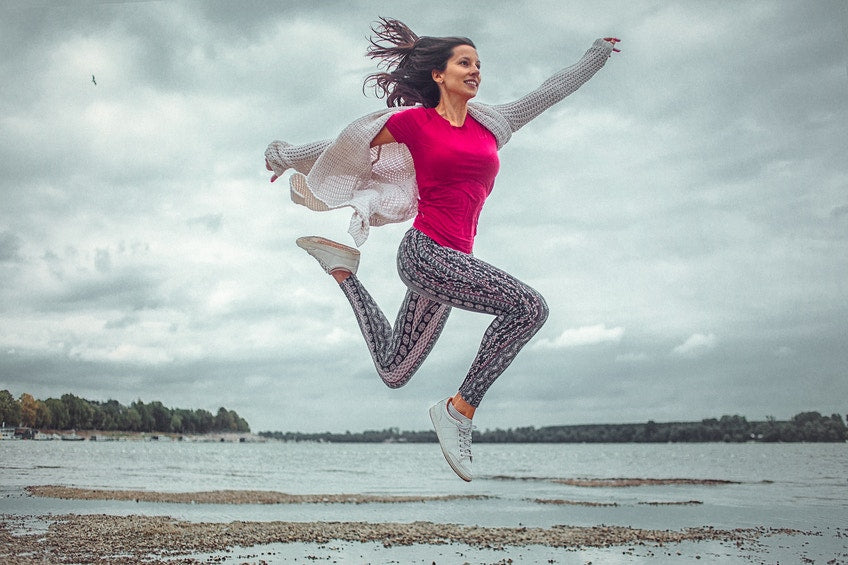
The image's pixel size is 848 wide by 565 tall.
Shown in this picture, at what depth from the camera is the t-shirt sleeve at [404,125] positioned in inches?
152

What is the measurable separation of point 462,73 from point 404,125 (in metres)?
0.39

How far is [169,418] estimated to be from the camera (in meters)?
53.7

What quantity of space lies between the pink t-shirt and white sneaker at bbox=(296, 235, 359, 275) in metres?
0.41

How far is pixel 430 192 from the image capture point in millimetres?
3861

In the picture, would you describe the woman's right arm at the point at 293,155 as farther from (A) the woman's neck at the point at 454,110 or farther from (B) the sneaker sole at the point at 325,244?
(A) the woman's neck at the point at 454,110

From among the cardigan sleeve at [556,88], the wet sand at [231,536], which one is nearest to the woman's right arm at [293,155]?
the cardigan sleeve at [556,88]

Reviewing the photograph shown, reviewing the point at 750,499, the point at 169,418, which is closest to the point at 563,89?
the point at 750,499

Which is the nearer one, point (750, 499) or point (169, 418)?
point (750, 499)

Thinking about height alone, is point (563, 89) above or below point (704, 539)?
above

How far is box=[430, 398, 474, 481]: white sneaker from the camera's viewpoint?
3.42 meters

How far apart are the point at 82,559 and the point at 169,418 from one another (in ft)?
136

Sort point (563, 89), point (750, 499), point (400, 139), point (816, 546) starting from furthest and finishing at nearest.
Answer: point (750, 499) < point (816, 546) < point (563, 89) < point (400, 139)

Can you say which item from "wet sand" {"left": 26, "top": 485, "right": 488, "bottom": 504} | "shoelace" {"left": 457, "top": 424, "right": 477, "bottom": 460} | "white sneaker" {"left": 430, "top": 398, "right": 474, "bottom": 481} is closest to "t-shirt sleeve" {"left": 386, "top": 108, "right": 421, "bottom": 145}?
"white sneaker" {"left": 430, "top": 398, "right": 474, "bottom": 481}

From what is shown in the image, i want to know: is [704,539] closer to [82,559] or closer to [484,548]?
[484,548]
